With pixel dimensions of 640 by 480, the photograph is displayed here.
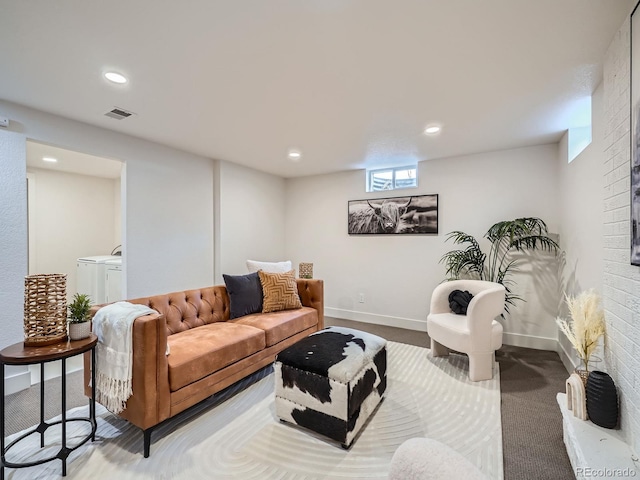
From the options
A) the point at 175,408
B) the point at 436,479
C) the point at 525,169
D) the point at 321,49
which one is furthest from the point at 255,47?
the point at 525,169

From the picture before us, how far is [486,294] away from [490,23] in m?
2.07

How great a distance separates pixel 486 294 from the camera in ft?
8.74

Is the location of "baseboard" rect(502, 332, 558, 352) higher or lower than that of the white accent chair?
lower

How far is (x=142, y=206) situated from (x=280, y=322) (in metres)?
2.02

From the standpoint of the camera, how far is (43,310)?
63.9 inches

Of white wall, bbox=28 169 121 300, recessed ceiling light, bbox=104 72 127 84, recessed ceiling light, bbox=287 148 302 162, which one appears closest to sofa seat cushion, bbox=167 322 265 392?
recessed ceiling light, bbox=104 72 127 84

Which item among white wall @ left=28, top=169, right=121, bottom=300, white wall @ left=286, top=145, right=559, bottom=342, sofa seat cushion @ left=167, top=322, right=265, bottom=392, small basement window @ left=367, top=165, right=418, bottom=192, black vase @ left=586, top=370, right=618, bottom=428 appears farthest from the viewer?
white wall @ left=28, top=169, right=121, bottom=300

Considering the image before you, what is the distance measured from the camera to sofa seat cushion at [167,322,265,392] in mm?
1940

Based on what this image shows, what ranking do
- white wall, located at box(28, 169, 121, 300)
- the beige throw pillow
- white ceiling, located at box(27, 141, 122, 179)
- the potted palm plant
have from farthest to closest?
1. white wall, located at box(28, 169, 121, 300)
2. white ceiling, located at box(27, 141, 122, 179)
3. the potted palm plant
4. the beige throw pillow

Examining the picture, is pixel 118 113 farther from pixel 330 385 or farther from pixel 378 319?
pixel 378 319

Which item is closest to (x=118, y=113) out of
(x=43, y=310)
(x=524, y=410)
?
(x=43, y=310)

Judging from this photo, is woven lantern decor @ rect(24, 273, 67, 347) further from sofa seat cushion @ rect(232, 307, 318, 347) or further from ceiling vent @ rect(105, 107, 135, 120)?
ceiling vent @ rect(105, 107, 135, 120)

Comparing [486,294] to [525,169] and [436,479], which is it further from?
[436,479]

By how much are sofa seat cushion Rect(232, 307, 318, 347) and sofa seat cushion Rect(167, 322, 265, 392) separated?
102 millimetres
